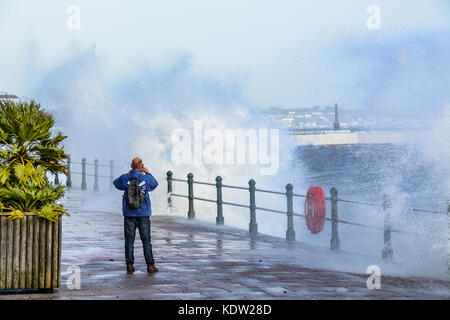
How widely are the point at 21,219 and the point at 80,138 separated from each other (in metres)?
52.4

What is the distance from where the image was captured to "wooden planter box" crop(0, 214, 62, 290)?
915cm

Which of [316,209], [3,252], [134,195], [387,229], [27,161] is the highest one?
[27,161]

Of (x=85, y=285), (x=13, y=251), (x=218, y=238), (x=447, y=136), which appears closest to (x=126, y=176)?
(x=85, y=285)

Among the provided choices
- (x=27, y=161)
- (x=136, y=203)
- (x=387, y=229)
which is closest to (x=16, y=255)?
(x=27, y=161)

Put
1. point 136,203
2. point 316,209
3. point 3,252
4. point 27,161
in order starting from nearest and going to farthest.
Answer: point 3,252
point 27,161
point 136,203
point 316,209

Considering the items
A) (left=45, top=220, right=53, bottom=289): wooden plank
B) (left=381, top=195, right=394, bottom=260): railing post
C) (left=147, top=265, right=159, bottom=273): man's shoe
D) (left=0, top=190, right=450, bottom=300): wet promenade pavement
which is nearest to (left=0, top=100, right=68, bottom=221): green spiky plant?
(left=45, top=220, right=53, bottom=289): wooden plank

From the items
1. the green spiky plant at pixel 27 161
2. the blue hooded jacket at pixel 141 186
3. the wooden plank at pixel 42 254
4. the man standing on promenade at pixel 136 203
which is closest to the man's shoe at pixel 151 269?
the man standing on promenade at pixel 136 203

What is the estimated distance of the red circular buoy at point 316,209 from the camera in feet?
53.0

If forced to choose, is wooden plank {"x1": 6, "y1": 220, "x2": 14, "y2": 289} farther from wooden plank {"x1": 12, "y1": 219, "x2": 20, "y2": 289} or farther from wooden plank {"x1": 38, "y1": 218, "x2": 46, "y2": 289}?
wooden plank {"x1": 38, "y1": 218, "x2": 46, "y2": 289}

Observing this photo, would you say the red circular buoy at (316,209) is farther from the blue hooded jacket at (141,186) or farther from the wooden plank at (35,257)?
the wooden plank at (35,257)

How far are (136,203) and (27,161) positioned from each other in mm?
1916

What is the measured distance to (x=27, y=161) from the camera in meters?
9.72

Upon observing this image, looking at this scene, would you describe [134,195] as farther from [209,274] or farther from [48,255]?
[48,255]
